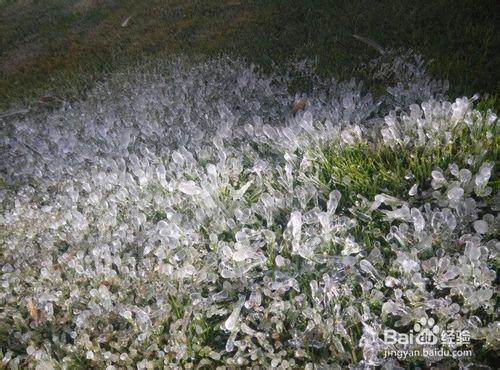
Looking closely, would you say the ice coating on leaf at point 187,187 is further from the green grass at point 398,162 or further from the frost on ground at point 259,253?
the green grass at point 398,162

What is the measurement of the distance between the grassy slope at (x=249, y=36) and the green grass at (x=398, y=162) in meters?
0.99

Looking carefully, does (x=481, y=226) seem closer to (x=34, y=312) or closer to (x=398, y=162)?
(x=398, y=162)

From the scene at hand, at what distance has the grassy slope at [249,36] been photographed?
4.07 metres

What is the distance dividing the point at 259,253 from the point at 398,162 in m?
1.05

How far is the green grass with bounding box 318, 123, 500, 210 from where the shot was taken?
2518 mm

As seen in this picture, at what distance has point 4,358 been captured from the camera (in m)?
2.48

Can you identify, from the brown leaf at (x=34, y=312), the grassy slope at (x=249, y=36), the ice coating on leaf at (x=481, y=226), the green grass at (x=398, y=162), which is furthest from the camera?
the grassy slope at (x=249, y=36)

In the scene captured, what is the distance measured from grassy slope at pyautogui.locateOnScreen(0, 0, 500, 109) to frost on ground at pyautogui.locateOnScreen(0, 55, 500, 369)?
0.55 meters

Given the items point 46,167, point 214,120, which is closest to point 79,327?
point 214,120

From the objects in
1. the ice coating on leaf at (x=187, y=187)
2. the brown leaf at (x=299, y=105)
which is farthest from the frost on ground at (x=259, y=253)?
the brown leaf at (x=299, y=105)

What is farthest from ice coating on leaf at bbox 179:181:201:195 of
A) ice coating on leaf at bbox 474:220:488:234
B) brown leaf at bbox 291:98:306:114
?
brown leaf at bbox 291:98:306:114

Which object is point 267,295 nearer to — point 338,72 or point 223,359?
point 223,359

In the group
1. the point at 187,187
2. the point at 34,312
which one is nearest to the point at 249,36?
the point at 187,187

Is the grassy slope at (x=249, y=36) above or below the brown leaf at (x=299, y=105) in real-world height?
above
